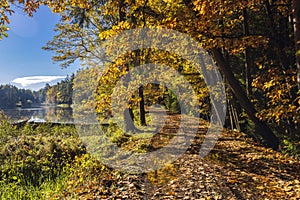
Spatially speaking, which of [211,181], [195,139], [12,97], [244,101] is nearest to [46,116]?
[195,139]

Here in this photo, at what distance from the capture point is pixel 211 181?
4.82 metres

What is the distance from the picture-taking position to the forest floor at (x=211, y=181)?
14.0 feet

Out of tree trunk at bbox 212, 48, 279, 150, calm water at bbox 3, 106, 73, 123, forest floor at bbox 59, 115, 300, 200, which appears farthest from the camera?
calm water at bbox 3, 106, 73, 123

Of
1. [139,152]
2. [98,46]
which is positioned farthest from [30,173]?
[98,46]

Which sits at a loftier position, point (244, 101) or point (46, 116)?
point (244, 101)

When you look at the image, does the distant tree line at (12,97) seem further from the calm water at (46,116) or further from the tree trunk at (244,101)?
the tree trunk at (244,101)

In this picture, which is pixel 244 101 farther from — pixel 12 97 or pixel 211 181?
pixel 12 97

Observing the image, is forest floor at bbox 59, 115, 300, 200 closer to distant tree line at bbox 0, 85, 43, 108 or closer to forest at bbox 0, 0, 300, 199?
forest at bbox 0, 0, 300, 199

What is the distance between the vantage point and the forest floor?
427 cm

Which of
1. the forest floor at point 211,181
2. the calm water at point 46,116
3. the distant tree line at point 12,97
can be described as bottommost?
the forest floor at point 211,181

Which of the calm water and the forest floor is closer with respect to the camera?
the forest floor

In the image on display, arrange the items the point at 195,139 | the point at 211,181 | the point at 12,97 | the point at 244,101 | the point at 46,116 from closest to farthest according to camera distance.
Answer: the point at 211,181
the point at 244,101
the point at 195,139
the point at 46,116
the point at 12,97

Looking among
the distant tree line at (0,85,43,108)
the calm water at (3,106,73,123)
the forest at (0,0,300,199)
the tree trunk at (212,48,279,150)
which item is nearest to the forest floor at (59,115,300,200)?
the forest at (0,0,300,199)

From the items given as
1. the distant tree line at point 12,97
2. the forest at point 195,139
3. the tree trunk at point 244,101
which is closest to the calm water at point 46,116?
the forest at point 195,139
